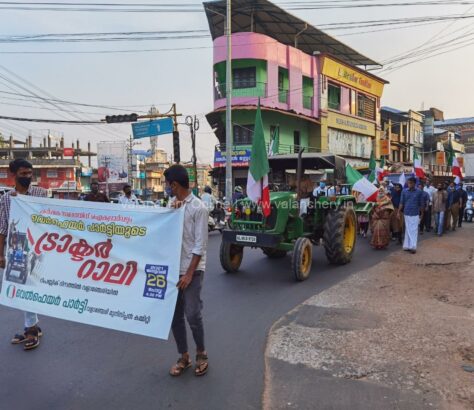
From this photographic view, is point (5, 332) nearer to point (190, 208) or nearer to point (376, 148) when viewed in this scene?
point (190, 208)

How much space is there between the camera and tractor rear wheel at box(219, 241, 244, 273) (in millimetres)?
7848

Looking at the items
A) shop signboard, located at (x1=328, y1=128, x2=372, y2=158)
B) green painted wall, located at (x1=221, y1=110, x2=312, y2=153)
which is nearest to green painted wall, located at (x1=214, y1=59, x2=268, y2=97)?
green painted wall, located at (x1=221, y1=110, x2=312, y2=153)

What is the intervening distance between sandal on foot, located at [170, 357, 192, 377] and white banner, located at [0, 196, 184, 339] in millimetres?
438

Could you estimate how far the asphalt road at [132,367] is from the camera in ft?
10.6

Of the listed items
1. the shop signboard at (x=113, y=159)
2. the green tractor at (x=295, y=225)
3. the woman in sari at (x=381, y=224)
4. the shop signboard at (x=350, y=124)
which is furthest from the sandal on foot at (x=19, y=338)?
the shop signboard at (x=113, y=159)

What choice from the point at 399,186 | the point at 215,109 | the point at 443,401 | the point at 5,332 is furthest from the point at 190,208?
the point at 215,109

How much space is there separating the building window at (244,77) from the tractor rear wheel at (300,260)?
20.5 m

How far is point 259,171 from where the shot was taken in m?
7.07

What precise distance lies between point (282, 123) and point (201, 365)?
26.0m

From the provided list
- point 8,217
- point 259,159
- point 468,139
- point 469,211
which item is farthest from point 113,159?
point 468,139

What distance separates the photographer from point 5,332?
4699mm

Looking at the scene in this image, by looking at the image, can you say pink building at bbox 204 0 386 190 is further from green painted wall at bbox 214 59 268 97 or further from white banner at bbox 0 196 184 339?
white banner at bbox 0 196 184 339

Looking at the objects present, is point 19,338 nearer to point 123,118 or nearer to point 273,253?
point 273,253

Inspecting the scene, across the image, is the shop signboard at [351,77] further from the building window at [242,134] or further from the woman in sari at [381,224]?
the woman in sari at [381,224]
